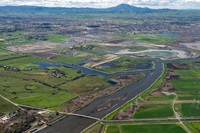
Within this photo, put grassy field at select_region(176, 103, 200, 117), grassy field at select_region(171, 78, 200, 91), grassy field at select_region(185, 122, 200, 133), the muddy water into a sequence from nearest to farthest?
grassy field at select_region(185, 122, 200, 133) → grassy field at select_region(176, 103, 200, 117) → grassy field at select_region(171, 78, 200, 91) → the muddy water

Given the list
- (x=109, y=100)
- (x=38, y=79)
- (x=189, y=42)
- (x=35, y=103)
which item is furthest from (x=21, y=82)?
(x=189, y=42)

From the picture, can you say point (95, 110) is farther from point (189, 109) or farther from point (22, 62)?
point (22, 62)

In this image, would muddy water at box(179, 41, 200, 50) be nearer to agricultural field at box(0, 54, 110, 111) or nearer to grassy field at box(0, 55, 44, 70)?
agricultural field at box(0, 54, 110, 111)

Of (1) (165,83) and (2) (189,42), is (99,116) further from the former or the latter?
(2) (189,42)

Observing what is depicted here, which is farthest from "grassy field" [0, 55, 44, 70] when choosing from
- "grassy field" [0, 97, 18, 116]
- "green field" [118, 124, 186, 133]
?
"green field" [118, 124, 186, 133]

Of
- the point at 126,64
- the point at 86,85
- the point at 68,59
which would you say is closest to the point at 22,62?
the point at 68,59

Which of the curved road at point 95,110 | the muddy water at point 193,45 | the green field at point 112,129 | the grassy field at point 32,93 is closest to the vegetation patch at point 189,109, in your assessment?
the curved road at point 95,110

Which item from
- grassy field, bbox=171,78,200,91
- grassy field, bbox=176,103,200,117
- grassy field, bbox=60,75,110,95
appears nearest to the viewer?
grassy field, bbox=176,103,200,117
